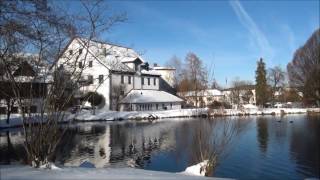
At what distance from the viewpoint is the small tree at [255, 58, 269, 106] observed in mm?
79688

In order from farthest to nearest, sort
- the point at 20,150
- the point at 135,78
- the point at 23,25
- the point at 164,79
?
1. the point at 164,79
2. the point at 135,78
3. the point at 20,150
4. the point at 23,25

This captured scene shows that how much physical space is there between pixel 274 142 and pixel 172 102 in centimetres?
3944

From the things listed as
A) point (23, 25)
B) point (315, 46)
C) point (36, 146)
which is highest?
point (315, 46)

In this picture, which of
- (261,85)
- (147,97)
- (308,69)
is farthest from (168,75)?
(308,69)

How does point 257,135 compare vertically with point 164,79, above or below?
below

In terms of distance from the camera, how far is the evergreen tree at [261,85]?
79688 mm

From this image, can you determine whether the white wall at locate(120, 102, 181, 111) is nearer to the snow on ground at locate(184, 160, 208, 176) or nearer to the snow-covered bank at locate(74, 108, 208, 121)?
the snow-covered bank at locate(74, 108, 208, 121)

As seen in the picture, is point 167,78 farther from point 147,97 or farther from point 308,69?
point 308,69

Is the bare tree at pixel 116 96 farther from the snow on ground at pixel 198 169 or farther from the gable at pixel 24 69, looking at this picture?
the snow on ground at pixel 198 169

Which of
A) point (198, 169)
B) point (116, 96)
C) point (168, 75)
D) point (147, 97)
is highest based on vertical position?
point (168, 75)

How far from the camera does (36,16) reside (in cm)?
1091

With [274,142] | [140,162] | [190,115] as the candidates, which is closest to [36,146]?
[140,162]

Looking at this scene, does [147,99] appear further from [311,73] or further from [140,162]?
[140,162]

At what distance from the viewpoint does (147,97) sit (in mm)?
62312
